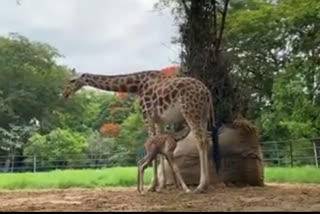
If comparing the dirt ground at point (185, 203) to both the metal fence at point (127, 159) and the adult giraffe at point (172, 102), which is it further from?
the metal fence at point (127, 159)

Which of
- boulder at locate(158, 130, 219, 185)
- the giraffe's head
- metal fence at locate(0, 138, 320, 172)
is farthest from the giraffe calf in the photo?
metal fence at locate(0, 138, 320, 172)

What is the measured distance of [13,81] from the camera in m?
26.9

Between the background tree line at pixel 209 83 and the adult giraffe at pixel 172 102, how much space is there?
3.10ft

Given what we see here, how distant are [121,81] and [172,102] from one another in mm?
973

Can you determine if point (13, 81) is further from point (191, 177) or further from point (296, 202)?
point (296, 202)

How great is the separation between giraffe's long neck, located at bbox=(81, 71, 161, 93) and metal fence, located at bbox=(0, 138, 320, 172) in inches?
287

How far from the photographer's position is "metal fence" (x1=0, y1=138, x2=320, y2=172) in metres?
16.1

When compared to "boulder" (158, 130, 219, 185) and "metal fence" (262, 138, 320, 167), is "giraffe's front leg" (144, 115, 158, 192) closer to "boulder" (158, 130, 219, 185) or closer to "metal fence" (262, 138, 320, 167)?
"boulder" (158, 130, 219, 185)

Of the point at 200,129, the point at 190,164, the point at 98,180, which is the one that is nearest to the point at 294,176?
the point at 190,164

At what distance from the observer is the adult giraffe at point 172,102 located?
7.59 metres

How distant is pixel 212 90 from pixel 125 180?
321 centimetres

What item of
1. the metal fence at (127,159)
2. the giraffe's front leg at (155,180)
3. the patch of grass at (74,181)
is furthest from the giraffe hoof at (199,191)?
the metal fence at (127,159)

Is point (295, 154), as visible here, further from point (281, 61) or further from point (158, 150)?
point (158, 150)

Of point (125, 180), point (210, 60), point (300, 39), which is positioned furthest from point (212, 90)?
point (300, 39)
